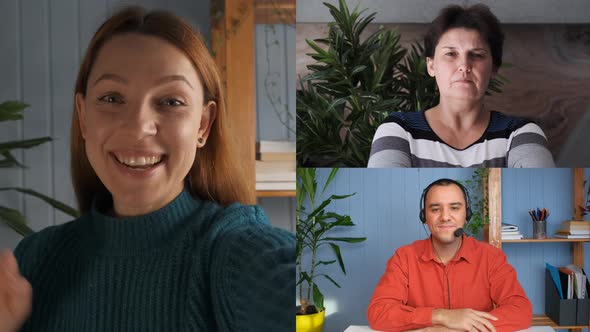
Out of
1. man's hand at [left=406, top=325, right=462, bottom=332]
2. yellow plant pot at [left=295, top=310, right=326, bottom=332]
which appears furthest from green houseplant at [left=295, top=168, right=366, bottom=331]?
man's hand at [left=406, top=325, right=462, bottom=332]

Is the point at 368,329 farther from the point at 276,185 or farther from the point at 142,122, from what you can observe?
the point at 142,122

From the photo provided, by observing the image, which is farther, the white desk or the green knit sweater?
the white desk

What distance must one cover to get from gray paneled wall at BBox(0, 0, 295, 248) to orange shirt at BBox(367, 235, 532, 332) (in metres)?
0.83

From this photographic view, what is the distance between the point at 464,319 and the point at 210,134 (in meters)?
0.88

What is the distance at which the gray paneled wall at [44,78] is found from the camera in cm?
87

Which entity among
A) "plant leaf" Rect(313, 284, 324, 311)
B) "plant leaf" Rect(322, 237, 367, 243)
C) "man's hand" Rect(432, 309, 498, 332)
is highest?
"plant leaf" Rect(322, 237, 367, 243)

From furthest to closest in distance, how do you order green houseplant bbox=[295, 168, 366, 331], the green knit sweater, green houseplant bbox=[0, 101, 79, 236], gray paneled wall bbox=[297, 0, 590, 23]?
1. green houseplant bbox=[295, 168, 366, 331]
2. gray paneled wall bbox=[297, 0, 590, 23]
3. green houseplant bbox=[0, 101, 79, 236]
4. the green knit sweater

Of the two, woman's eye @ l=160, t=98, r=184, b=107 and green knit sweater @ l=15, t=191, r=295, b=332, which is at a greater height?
woman's eye @ l=160, t=98, r=184, b=107

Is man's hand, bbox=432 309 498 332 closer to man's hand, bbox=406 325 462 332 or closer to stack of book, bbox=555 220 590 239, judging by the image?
man's hand, bbox=406 325 462 332

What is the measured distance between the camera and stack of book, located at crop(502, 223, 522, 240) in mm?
1468

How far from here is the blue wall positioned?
145 cm

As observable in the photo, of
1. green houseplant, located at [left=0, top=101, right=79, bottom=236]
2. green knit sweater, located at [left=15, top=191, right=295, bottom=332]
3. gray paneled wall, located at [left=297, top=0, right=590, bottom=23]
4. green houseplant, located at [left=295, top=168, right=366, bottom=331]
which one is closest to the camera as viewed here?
green knit sweater, located at [left=15, top=191, right=295, bottom=332]

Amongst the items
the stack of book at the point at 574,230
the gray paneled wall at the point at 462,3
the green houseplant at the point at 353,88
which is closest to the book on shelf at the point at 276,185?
the green houseplant at the point at 353,88

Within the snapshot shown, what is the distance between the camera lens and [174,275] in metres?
0.77
